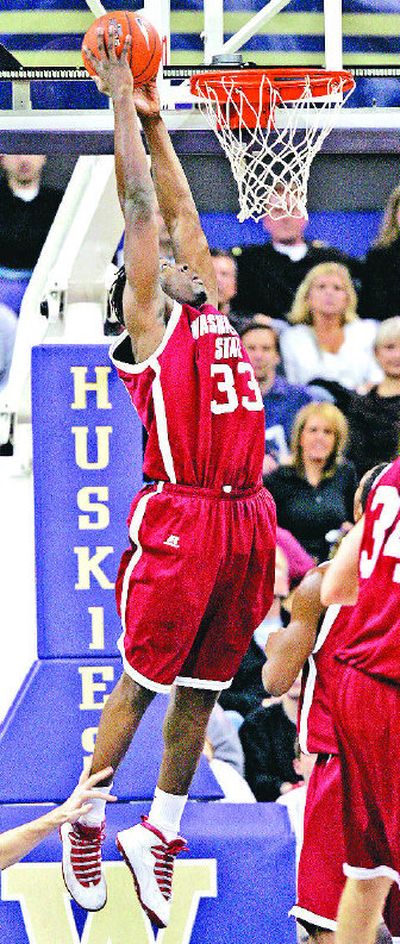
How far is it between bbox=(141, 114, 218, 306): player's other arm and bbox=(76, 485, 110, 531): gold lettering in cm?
74

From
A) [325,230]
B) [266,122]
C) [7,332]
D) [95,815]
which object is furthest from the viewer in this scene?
[7,332]

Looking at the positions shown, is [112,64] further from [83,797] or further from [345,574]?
[83,797]

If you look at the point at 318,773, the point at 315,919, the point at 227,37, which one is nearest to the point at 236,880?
the point at 315,919

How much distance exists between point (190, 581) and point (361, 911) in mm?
1045

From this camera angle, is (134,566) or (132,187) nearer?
(132,187)

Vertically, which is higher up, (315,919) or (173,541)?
(173,541)

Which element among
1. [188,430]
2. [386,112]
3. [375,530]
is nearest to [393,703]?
[375,530]

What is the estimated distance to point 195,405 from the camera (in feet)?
13.8

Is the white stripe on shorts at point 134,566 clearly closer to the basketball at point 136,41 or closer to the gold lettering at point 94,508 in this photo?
the gold lettering at point 94,508

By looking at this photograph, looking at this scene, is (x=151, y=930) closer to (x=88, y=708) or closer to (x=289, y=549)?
(x=88, y=708)

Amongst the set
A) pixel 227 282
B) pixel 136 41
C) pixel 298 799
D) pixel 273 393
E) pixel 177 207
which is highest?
pixel 136 41

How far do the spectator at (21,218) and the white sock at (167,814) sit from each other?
3137 millimetres

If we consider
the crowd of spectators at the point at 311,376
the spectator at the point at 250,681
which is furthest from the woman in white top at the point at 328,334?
the spectator at the point at 250,681

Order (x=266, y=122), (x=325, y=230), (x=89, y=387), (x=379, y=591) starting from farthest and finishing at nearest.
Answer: (x=325, y=230) → (x=266, y=122) → (x=89, y=387) → (x=379, y=591)
